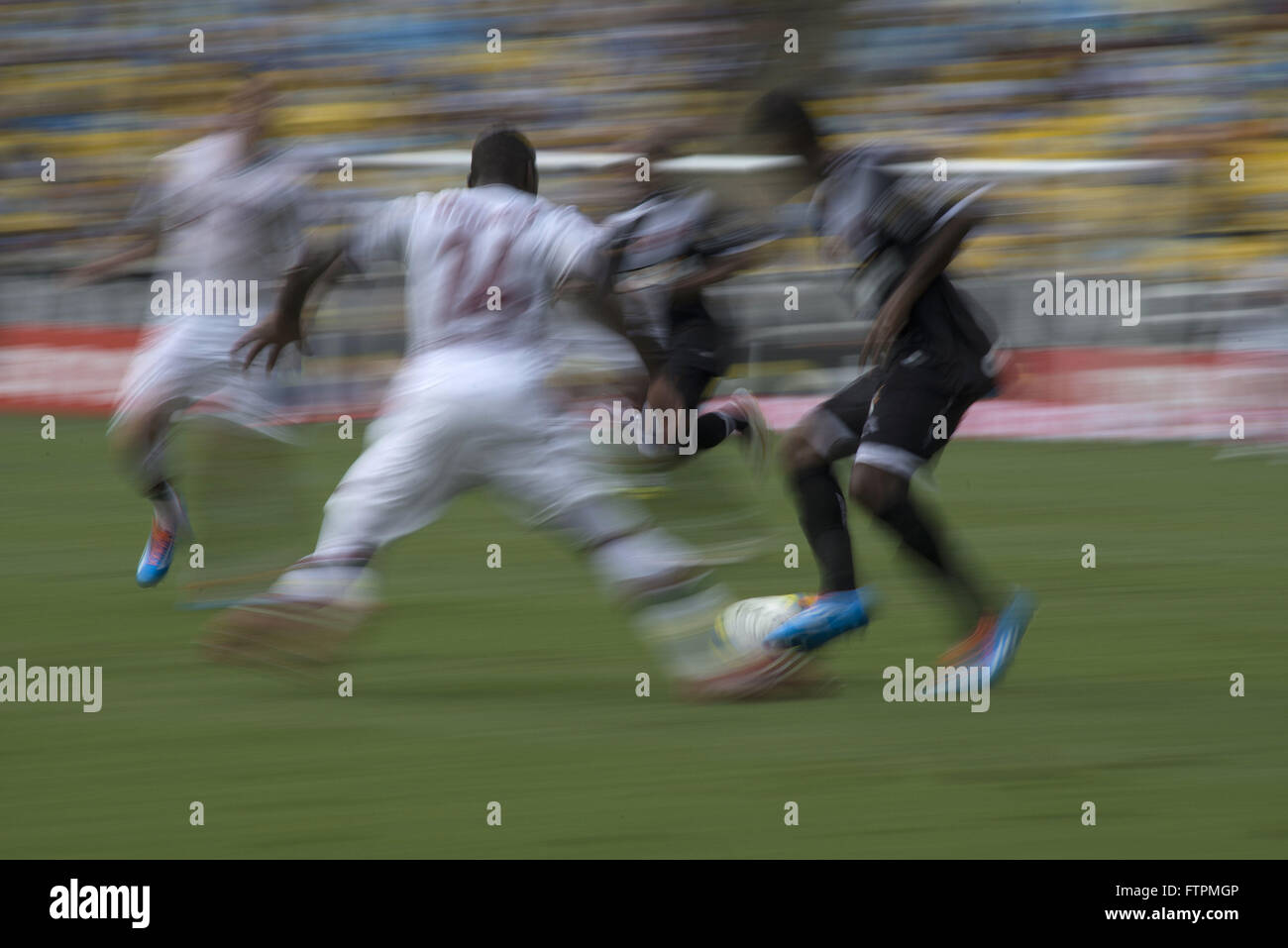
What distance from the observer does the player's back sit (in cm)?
557


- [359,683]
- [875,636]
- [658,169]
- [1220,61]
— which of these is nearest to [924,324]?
[875,636]

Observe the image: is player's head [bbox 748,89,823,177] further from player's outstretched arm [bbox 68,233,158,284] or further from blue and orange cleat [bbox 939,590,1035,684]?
player's outstretched arm [bbox 68,233,158,284]

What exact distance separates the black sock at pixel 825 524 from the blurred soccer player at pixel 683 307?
5.12 feet

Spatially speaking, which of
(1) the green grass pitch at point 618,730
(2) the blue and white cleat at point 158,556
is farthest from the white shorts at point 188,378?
(1) the green grass pitch at point 618,730

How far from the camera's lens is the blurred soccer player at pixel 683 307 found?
7523 mm

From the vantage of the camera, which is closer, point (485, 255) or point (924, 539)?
point (485, 255)

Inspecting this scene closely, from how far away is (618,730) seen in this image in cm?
540

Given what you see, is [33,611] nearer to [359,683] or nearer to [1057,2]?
[359,683]

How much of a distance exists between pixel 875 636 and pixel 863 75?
10.6 metres

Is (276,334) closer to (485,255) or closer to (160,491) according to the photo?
(485,255)

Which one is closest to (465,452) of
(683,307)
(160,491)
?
(160,491)

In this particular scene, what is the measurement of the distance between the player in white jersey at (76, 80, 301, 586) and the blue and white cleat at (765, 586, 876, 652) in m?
2.71

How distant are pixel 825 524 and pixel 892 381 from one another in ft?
1.63

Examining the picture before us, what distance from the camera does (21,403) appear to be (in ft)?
46.6
